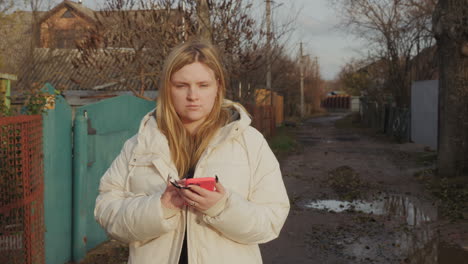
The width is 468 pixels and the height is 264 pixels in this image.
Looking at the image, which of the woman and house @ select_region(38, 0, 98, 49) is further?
house @ select_region(38, 0, 98, 49)

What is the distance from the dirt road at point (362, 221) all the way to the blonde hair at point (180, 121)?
3.82 metres

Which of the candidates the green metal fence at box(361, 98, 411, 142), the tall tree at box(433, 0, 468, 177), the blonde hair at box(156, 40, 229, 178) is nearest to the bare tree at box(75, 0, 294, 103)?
the tall tree at box(433, 0, 468, 177)

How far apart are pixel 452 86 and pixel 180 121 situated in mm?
9514

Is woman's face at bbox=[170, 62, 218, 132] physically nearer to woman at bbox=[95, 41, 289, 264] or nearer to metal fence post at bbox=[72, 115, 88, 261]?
woman at bbox=[95, 41, 289, 264]

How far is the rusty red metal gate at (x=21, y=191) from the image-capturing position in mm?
3693

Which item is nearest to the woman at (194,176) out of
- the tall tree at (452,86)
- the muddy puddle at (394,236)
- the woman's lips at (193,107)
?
the woman's lips at (193,107)

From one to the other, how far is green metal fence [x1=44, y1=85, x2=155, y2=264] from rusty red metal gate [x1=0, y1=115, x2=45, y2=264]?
0.22 meters

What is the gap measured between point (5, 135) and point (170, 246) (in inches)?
84.1

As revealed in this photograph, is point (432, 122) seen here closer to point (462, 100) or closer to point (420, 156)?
point (420, 156)

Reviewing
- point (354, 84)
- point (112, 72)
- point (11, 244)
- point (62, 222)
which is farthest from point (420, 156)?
point (354, 84)

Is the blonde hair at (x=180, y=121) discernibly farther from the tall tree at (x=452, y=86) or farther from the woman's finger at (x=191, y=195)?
the tall tree at (x=452, y=86)

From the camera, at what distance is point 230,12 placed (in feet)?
30.1

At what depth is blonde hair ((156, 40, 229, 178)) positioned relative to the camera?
2.20 meters

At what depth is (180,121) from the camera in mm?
2305
